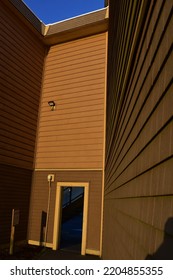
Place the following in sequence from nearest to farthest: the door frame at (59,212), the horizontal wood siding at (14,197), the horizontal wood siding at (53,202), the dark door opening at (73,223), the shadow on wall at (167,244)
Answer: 1. the shadow on wall at (167,244)
2. the horizontal wood siding at (14,197)
3. the horizontal wood siding at (53,202)
4. the door frame at (59,212)
5. the dark door opening at (73,223)

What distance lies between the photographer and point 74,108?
41.0 feet

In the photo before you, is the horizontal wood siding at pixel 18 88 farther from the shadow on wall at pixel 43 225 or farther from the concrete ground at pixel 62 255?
the concrete ground at pixel 62 255

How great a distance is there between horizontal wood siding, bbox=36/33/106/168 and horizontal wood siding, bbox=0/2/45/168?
548 millimetres

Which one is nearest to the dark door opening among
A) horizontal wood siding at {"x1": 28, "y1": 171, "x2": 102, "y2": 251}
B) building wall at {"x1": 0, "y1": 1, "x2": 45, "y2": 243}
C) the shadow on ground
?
the shadow on ground

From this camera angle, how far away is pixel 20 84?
12.1m

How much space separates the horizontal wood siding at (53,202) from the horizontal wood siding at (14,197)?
0.96 ft

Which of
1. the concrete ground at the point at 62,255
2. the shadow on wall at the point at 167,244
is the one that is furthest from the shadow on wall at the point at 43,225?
the shadow on wall at the point at 167,244

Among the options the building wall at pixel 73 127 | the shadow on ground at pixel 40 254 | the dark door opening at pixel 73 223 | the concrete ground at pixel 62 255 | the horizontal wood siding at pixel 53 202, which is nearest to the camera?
the shadow on ground at pixel 40 254

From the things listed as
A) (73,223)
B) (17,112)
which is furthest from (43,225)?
(73,223)

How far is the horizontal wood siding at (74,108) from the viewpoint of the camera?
11.9 m

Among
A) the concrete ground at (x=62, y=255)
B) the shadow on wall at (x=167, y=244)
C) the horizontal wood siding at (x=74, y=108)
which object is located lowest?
the concrete ground at (x=62, y=255)

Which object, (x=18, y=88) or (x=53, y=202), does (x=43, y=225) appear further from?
(x=18, y=88)

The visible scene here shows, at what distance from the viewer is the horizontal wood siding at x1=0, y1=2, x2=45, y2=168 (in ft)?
36.4
